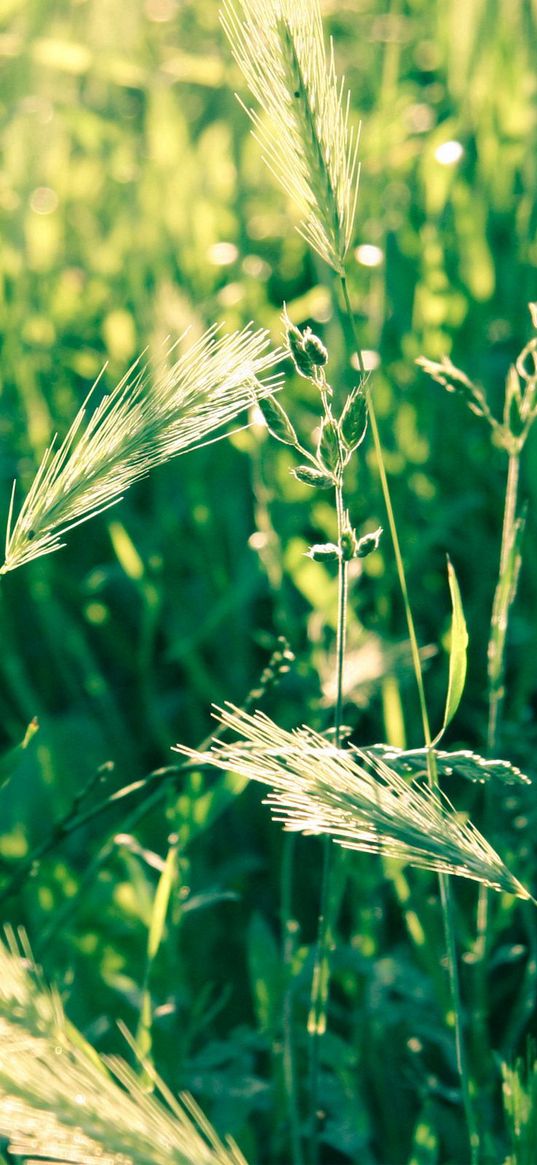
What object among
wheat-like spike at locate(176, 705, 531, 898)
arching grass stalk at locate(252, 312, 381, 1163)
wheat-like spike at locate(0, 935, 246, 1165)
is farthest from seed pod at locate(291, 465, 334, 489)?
wheat-like spike at locate(0, 935, 246, 1165)

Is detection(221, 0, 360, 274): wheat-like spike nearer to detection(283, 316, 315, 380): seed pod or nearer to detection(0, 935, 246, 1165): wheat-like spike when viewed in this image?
detection(283, 316, 315, 380): seed pod

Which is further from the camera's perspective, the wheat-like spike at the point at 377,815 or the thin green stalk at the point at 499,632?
the thin green stalk at the point at 499,632

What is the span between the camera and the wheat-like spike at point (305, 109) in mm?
442

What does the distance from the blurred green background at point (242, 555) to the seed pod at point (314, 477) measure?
134mm

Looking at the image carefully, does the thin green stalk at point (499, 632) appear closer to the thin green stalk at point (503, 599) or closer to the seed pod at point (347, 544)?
the thin green stalk at point (503, 599)

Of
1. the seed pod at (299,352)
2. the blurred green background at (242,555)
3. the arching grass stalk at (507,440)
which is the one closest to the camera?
the seed pod at (299,352)

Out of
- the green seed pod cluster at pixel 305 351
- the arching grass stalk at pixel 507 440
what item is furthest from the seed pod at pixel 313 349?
the arching grass stalk at pixel 507 440

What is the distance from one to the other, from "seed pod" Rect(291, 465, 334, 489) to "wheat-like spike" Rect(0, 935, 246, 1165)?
0.21 m

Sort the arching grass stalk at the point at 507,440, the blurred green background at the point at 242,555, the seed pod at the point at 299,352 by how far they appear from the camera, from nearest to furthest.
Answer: the seed pod at the point at 299,352
the arching grass stalk at the point at 507,440
the blurred green background at the point at 242,555

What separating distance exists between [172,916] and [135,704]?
1.47ft

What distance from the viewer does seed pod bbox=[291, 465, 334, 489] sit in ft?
1.47

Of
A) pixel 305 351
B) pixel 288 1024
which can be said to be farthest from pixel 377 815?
pixel 288 1024

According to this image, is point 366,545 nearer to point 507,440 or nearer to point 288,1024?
point 507,440

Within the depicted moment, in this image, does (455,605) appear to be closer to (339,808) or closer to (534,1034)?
(339,808)
